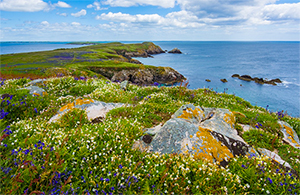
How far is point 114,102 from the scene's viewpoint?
36.7ft

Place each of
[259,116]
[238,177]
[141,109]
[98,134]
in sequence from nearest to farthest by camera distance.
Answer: [238,177]
[98,134]
[141,109]
[259,116]

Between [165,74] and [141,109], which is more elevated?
[141,109]

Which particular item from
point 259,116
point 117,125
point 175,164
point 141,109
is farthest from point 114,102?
point 259,116

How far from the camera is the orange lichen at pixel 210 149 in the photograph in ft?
19.0

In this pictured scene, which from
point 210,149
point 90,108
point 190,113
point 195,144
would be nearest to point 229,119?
point 190,113

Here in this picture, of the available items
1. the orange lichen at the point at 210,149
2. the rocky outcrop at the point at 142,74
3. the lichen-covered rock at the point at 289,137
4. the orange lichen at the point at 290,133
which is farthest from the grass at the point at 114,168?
the rocky outcrop at the point at 142,74

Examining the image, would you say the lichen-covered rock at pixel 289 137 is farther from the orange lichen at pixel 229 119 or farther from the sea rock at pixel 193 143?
the sea rock at pixel 193 143

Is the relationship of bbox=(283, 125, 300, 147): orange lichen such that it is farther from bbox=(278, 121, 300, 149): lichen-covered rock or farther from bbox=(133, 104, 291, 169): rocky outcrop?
bbox=(133, 104, 291, 169): rocky outcrop

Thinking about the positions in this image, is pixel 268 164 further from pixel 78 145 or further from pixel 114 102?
pixel 114 102

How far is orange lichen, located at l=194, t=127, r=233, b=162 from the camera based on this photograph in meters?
5.79

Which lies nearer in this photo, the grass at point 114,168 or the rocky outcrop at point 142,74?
the grass at point 114,168

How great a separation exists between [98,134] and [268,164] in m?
6.32

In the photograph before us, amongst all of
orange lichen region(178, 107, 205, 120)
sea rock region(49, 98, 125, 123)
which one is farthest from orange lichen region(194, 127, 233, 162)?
sea rock region(49, 98, 125, 123)

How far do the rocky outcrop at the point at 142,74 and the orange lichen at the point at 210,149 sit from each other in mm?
74682
